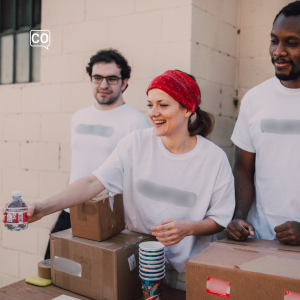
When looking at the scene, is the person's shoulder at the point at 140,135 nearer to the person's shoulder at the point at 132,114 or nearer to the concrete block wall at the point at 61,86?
the person's shoulder at the point at 132,114

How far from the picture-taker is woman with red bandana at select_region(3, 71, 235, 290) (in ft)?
5.49

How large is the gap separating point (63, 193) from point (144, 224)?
0.44m

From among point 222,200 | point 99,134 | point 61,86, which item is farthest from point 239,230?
point 61,86

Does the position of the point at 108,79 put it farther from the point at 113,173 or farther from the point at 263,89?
the point at 263,89

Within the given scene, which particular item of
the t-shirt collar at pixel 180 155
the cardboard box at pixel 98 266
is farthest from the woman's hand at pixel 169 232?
the t-shirt collar at pixel 180 155

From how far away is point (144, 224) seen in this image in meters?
1.74

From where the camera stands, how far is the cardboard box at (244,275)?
108 centimetres

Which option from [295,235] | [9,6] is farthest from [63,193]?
[9,6]

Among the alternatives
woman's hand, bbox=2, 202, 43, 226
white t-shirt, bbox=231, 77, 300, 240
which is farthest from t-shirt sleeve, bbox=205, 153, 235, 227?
woman's hand, bbox=2, 202, 43, 226

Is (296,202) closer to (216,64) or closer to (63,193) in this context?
(63,193)

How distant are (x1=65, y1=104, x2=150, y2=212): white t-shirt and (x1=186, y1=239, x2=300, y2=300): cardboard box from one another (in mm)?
1228

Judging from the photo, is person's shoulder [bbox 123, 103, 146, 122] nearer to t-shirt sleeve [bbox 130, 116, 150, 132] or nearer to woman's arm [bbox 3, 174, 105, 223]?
t-shirt sleeve [bbox 130, 116, 150, 132]

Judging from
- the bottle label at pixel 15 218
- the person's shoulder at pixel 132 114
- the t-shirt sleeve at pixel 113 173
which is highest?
the person's shoulder at pixel 132 114

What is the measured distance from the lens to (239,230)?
5.10 feet
